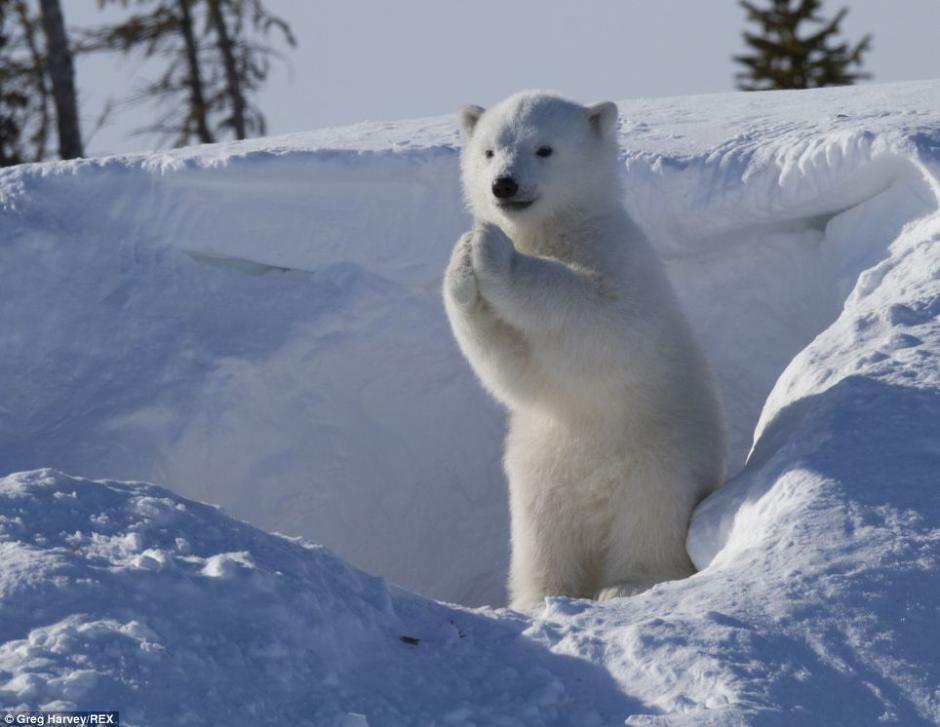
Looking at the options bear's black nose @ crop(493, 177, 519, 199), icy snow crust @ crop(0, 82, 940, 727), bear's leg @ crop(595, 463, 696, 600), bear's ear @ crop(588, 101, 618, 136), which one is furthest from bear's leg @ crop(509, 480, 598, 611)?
bear's ear @ crop(588, 101, 618, 136)

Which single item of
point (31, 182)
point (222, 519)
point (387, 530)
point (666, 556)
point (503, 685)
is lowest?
point (387, 530)

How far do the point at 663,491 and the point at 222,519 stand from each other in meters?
1.71

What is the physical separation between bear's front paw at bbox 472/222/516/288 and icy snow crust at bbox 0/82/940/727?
984mm

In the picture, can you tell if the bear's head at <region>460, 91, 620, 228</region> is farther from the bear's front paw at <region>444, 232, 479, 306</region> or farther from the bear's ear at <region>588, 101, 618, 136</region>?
the bear's front paw at <region>444, 232, 479, 306</region>

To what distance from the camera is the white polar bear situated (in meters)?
4.70

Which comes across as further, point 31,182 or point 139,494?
point 31,182

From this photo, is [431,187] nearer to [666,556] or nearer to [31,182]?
[31,182]

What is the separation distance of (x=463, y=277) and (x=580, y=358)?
1.45ft

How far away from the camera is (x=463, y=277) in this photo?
4664mm

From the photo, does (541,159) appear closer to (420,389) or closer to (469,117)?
(469,117)

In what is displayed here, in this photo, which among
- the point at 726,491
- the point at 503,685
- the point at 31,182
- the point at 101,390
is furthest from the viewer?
the point at 31,182

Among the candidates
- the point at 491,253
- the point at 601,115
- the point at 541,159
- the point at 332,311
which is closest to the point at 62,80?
the point at 332,311

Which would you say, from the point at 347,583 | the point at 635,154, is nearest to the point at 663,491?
the point at 347,583

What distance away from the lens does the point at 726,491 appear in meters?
4.73
